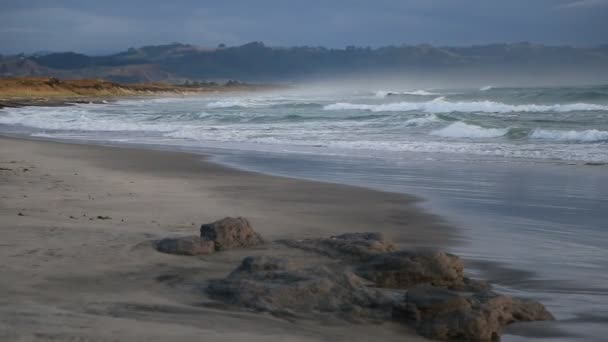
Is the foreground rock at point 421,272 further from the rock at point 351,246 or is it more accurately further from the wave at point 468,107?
the wave at point 468,107

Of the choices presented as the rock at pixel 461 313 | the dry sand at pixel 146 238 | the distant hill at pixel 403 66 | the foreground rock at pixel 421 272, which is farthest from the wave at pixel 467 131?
the distant hill at pixel 403 66

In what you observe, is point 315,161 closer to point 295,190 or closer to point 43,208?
point 295,190

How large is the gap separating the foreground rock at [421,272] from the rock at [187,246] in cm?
136

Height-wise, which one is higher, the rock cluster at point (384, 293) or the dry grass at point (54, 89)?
the dry grass at point (54, 89)

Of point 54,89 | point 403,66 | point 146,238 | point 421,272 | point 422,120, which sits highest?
point 403,66

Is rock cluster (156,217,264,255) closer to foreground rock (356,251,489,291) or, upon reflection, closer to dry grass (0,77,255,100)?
foreground rock (356,251,489,291)

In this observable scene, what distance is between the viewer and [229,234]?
20.8ft

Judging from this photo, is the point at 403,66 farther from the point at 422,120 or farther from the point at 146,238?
the point at 146,238

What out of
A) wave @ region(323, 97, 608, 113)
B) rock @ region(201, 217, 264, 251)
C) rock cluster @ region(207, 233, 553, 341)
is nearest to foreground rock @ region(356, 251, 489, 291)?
rock cluster @ region(207, 233, 553, 341)

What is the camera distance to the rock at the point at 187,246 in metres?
6.06

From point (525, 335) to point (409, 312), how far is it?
0.66 meters

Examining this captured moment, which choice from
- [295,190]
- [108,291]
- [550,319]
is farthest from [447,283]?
[295,190]

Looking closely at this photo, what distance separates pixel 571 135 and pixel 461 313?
1688 centimetres

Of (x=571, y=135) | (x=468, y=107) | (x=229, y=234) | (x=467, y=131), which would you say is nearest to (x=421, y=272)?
(x=229, y=234)
